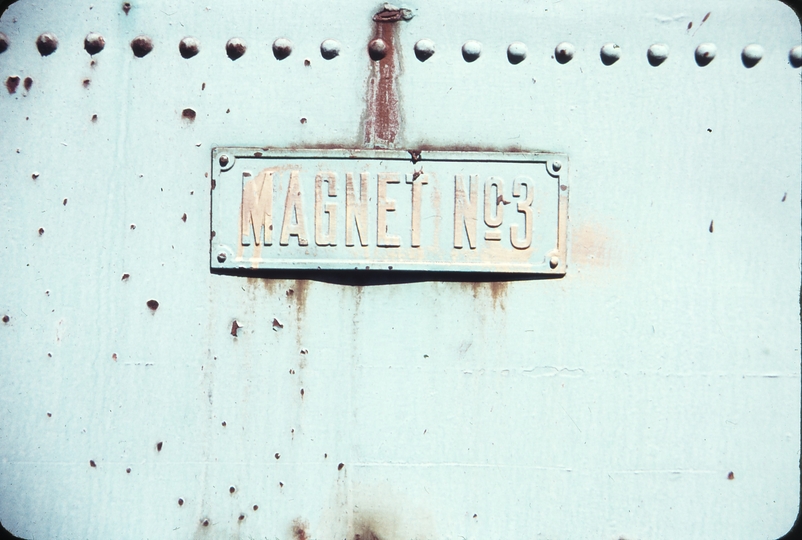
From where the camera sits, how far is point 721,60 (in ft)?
2.46

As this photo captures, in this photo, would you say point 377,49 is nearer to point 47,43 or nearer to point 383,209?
point 383,209

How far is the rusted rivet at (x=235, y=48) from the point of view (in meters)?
0.74

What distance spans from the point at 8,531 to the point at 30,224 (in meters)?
0.48

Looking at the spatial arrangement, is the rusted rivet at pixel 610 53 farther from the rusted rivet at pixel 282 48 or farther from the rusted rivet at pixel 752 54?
the rusted rivet at pixel 282 48

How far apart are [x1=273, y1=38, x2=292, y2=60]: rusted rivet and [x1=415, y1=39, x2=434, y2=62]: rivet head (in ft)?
0.63

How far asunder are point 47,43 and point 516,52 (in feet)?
2.31

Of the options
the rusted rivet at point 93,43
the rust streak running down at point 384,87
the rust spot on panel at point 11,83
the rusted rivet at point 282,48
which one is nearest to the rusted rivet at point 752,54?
the rust streak running down at point 384,87

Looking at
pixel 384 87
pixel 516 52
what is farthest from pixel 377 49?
pixel 516 52

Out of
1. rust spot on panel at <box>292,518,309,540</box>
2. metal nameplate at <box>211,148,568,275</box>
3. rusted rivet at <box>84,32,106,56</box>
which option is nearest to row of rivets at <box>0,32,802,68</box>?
rusted rivet at <box>84,32,106,56</box>

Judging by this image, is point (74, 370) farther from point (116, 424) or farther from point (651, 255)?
point (651, 255)

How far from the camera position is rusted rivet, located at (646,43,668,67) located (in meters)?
0.74

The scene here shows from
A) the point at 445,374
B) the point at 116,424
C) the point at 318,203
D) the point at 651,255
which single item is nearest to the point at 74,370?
the point at 116,424

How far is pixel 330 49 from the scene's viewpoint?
0.74m

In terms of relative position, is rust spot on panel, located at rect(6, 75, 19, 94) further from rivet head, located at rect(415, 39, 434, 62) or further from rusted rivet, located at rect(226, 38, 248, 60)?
rivet head, located at rect(415, 39, 434, 62)
